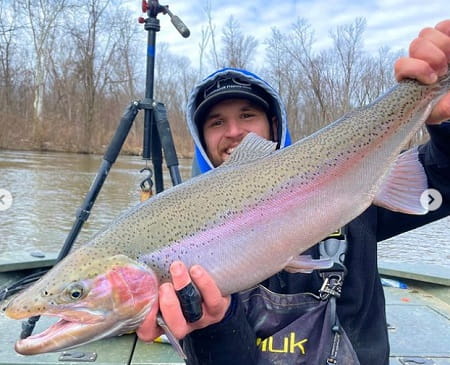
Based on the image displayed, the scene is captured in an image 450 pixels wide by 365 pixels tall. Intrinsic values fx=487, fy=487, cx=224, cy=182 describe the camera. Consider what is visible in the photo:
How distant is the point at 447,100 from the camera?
70.4 inches

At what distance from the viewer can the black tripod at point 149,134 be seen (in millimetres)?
3422

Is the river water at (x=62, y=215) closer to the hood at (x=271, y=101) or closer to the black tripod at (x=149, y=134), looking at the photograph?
the black tripod at (x=149, y=134)

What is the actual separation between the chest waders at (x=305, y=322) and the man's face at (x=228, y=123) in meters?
0.92

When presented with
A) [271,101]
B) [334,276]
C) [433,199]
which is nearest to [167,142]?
[271,101]

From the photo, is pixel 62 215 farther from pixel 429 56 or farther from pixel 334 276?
pixel 429 56

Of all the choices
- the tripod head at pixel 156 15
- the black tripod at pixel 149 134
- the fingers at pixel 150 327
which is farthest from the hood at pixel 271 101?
the fingers at pixel 150 327

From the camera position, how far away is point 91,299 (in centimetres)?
151

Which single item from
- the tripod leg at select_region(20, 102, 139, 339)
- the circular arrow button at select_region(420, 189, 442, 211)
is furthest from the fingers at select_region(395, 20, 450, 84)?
the tripod leg at select_region(20, 102, 139, 339)

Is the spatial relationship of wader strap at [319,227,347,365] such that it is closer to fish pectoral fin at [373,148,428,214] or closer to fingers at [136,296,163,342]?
fish pectoral fin at [373,148,428,214]

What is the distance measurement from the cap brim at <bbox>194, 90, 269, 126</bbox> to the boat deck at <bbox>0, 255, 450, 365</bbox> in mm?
1454

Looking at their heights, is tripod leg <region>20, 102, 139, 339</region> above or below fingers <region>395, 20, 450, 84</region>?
below

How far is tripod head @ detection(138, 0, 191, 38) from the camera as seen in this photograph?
12.2 ft

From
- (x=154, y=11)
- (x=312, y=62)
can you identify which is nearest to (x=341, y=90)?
(x=312, y=62)

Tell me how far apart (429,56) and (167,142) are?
2.19 metres
